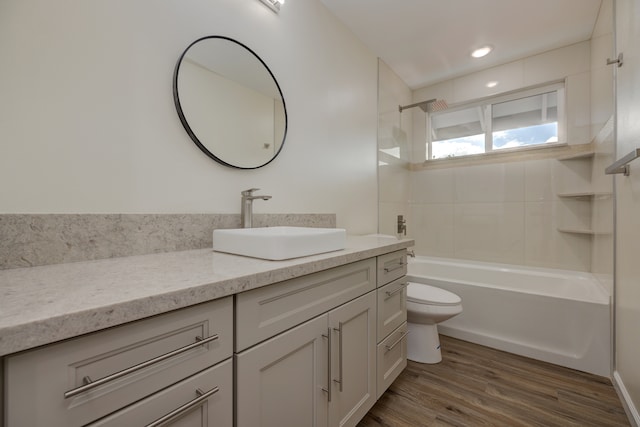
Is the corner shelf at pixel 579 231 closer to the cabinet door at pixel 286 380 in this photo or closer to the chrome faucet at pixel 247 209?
the cabinet door at pixel 286 380

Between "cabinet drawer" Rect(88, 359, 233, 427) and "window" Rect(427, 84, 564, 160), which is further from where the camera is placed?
"window" Rect(427, 84, 564, 160)

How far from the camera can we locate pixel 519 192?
2.66 metres

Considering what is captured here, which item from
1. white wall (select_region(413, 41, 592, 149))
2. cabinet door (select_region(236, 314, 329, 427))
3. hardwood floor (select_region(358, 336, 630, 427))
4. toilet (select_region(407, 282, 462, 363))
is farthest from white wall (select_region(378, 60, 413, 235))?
cabinet door (select_region(236, 314, 329, 427))

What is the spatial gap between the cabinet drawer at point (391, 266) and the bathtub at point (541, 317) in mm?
958

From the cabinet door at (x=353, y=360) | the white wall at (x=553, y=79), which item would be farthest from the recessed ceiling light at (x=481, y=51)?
the cabinet door at (x=353, y=360)

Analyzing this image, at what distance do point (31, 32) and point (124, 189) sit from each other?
0.50 metres

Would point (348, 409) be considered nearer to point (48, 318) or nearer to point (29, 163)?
point (48, 318)

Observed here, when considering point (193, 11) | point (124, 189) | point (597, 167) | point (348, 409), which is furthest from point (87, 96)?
point (597, 167)

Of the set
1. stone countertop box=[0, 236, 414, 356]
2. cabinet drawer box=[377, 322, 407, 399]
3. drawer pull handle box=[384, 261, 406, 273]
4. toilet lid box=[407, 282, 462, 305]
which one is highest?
stone countertop box=[0, 236, 414, 356]

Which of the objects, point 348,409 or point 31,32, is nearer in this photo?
point 31,32

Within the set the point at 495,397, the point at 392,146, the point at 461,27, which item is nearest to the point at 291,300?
the point at 495,397

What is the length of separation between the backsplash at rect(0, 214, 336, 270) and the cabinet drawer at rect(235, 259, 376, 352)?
533mm

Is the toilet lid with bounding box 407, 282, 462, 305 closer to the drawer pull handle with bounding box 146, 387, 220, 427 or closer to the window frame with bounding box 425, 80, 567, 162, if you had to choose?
the drawer pull handle with bounding box 146, 387, 220, 427

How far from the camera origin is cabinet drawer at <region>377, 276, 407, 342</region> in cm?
136
